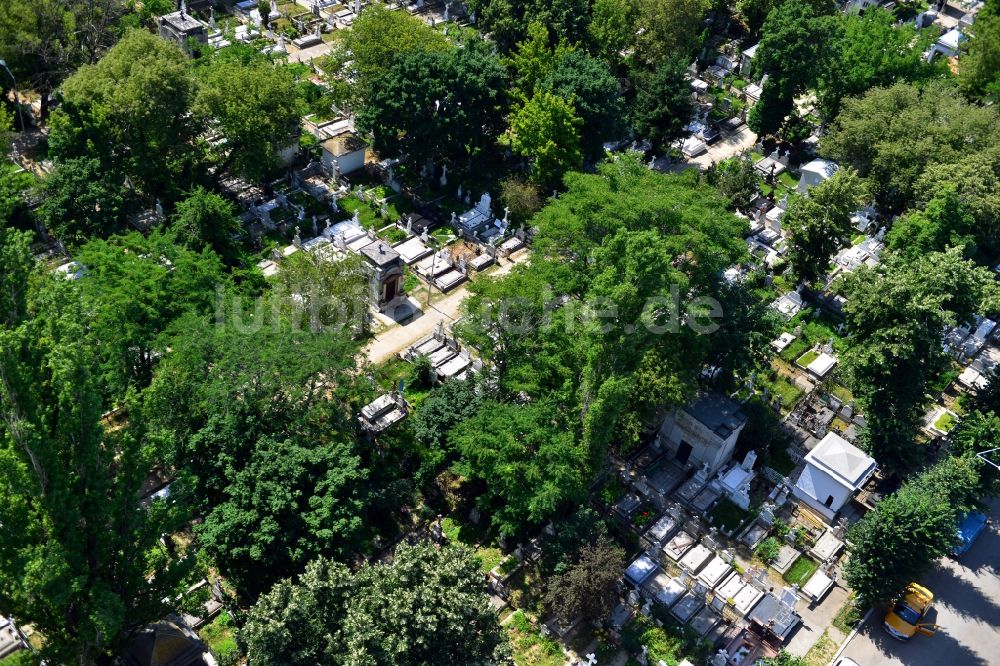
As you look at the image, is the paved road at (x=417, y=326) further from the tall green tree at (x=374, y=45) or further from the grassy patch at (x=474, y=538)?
the tall green tree at (x=374, y=45)

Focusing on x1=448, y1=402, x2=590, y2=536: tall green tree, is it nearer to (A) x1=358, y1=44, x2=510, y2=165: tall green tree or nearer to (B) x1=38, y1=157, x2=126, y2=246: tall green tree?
(A) x1=358, y1=44, x2=510, y2=165: tall green tree

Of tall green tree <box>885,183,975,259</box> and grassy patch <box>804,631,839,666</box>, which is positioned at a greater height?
tall green tree <box>885,183,975,259</box>

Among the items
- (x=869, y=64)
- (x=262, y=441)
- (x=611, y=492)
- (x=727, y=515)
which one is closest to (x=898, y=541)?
(x=727, y=515)

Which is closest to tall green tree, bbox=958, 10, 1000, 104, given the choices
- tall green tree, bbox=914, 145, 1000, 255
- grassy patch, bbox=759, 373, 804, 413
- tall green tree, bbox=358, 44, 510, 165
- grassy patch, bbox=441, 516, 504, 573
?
tall green tree, bbox=914, 145, 1000, 255

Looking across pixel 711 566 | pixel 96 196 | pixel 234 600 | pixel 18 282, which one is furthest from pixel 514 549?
pixel 96 196

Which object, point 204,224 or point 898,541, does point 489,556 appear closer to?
point 898,541

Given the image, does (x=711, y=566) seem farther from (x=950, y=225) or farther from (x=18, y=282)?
(x=18, y=282)

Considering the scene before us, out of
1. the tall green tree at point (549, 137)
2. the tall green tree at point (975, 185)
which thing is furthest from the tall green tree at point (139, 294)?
the tall green tree at point (975, 185)
